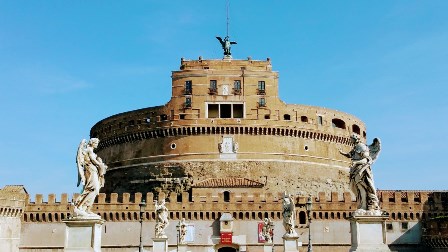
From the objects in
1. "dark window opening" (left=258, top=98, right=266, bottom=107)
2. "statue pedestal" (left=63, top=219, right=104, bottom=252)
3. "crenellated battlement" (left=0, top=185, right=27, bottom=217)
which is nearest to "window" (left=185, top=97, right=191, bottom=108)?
"dark window opening" (left=258, top=98, right=266, bottom=107)

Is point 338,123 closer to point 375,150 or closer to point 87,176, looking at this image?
point 375,150

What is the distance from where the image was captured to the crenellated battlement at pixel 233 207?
48594 millimetres

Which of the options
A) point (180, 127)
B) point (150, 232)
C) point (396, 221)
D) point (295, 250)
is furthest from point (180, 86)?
point (295, 250)

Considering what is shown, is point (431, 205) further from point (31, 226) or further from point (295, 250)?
point (31, 226)

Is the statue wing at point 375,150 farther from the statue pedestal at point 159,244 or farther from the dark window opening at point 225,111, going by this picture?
the dark window opening at point 225,111

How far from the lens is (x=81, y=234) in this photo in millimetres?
10992

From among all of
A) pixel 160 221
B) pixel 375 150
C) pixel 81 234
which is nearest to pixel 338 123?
pixel 160 221

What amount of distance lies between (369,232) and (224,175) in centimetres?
4387

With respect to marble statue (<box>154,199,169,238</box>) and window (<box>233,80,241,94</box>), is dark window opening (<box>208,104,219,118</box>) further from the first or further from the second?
marble statue (<box>154,199,169,238</box>)

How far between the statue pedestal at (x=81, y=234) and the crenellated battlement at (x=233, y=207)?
1473 inches

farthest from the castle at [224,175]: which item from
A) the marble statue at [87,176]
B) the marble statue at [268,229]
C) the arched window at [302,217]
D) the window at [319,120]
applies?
the marble statue at [87,176]

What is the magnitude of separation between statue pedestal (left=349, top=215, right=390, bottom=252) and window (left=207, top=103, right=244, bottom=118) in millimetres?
45761

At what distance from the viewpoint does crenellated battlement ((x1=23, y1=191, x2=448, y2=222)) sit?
48.6 m

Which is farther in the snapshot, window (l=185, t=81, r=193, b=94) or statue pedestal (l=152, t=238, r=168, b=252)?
window (l=185, t=81, r=193, b=94)
